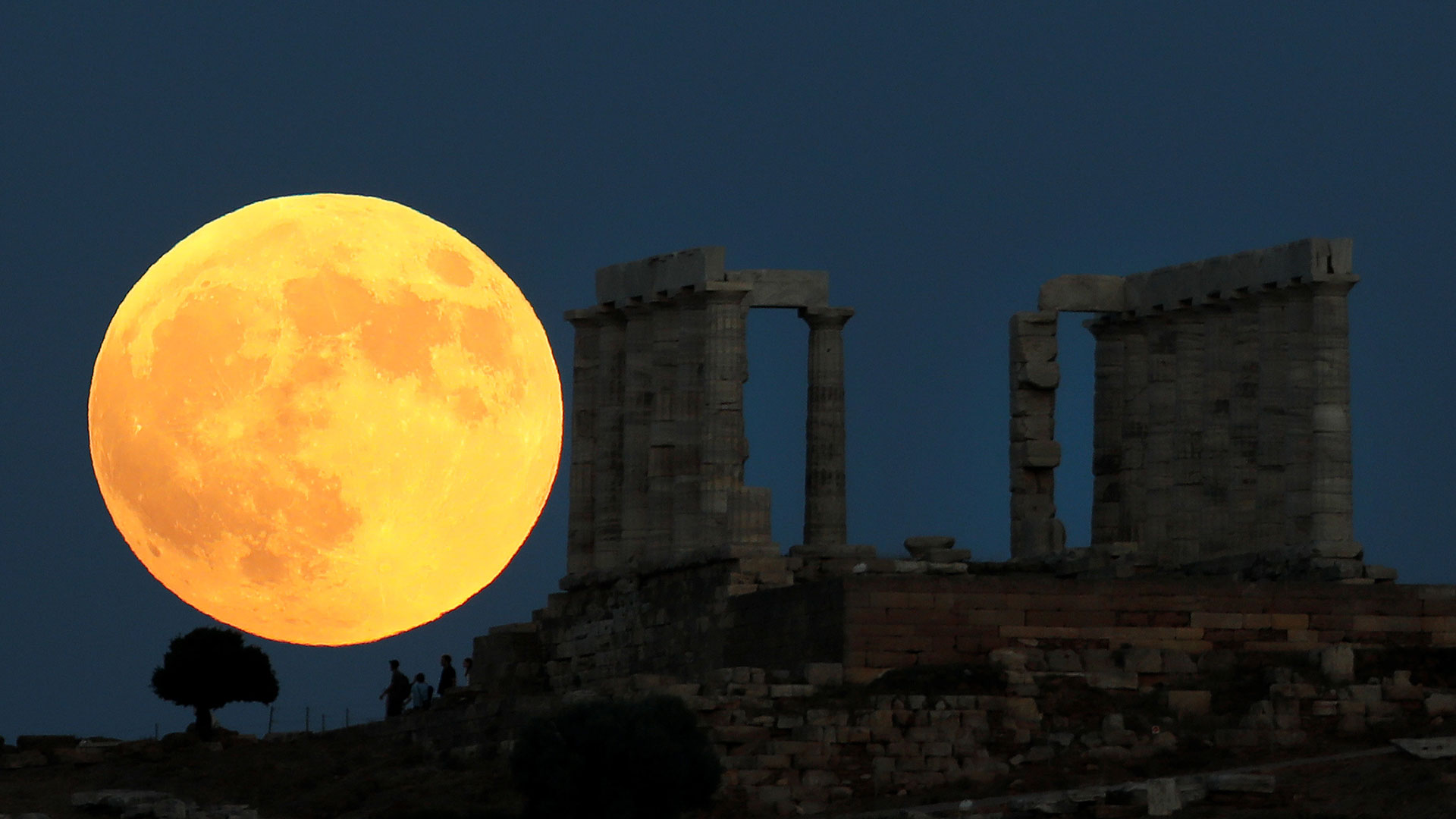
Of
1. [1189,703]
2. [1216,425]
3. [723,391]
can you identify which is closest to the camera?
[1189,703]

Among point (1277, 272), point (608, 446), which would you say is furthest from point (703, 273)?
point (1277, 272)

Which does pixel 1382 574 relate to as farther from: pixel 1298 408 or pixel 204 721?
pixel 204 721

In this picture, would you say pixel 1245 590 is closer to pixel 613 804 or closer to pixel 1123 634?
pixel 1123 634

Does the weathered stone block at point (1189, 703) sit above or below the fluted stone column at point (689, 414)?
below

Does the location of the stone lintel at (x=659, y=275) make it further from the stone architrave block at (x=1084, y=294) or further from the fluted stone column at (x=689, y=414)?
the stone architrave block at (x=1084, y=294)

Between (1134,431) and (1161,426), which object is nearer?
(1161,426)

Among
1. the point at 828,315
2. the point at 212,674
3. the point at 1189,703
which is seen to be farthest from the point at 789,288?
the point at 1189,703

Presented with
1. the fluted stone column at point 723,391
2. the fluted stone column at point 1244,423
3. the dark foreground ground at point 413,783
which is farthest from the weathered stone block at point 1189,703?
the fluted stone column at point 723,391

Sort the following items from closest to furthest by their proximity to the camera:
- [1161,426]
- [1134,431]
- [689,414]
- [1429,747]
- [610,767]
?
[610,767]
[1429,747]
[689,414]
[1161,426]
[1134,431]
